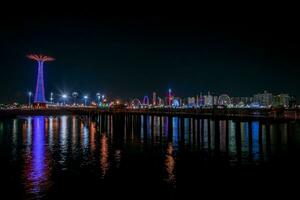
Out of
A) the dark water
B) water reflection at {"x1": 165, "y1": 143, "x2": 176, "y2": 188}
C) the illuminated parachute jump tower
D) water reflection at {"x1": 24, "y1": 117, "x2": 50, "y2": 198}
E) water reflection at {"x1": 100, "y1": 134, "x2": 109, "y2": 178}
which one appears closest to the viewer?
water reflection at {"x1": 24, "y1": 117, "x2": 50, "y2": 198}

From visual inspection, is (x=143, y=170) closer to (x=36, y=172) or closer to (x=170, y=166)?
(x=170, y=166)

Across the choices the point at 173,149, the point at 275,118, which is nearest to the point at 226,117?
the point at 275,118

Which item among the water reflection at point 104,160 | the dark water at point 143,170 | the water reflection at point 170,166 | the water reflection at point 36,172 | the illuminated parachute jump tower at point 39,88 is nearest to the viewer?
the water reflection at point 36,172

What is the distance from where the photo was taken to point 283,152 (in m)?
29.0

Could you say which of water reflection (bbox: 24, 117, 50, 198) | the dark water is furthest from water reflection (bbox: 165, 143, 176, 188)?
water reflection (bbox: 24, 117, 50, 198)

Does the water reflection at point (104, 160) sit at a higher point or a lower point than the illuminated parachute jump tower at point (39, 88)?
lower

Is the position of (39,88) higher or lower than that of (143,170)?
higher

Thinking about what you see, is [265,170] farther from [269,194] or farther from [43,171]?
[43,171]

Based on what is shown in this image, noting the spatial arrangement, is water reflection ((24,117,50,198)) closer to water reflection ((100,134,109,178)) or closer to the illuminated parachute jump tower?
water reflection ((100,134,109,178))

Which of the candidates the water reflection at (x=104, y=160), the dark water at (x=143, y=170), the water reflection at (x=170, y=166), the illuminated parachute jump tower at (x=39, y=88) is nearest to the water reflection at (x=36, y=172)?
the dark water at (x=143, y=170)

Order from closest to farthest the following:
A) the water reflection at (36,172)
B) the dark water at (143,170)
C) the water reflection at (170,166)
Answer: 1. the water reflection at (36,172)
2. the dark water at (143,170)
3. the water reflection at (170,166)

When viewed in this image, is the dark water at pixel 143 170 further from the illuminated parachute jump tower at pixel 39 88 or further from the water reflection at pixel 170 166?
the illuminated parachute jump tower at pixel 39 88

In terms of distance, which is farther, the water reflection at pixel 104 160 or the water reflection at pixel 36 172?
the water reflection at pixel 104 160

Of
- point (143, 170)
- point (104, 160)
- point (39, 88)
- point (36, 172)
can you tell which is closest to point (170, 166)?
point (143, 170)
